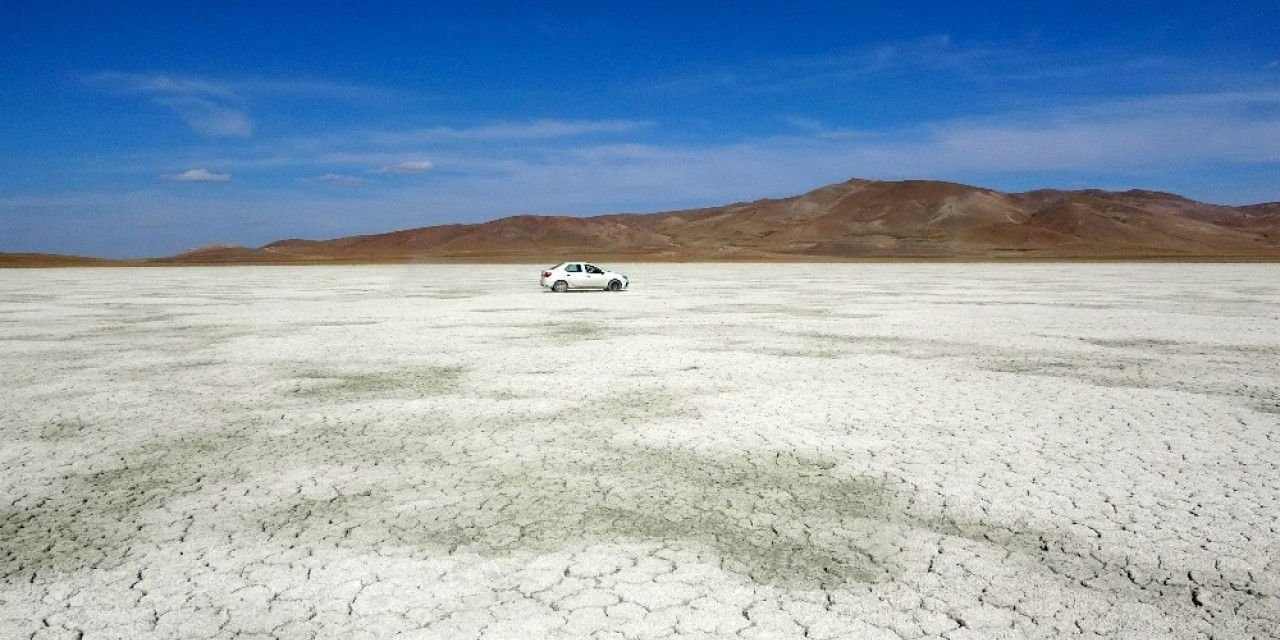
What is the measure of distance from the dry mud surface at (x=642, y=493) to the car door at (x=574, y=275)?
1954cm

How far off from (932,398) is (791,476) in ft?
13.3

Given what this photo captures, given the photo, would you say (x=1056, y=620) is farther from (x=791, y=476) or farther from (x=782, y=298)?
(x=782, y=298)

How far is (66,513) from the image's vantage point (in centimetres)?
623

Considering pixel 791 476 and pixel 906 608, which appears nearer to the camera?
pixel 906 608

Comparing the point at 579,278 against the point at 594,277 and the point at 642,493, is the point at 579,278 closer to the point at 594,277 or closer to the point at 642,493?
the point at 594,277

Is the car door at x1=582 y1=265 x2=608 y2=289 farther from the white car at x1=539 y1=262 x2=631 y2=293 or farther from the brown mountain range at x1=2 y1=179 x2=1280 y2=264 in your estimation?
the brown mountain range at x1=2 y1=179 x2=1280 y2=264

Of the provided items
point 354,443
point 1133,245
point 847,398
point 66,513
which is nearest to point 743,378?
point 847,398

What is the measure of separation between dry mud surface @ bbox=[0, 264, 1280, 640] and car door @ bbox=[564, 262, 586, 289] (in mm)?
19538

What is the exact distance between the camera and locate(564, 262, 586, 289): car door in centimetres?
3403

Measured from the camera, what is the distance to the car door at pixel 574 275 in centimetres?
3403

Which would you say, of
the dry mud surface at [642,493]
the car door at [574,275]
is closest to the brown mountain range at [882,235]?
the car door at [574,275]

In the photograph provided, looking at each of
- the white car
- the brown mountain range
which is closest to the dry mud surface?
the white car

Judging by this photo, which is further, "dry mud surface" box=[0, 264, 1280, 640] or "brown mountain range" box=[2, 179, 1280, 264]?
"brown mountain range" box=[2, 179, 1280, 264]

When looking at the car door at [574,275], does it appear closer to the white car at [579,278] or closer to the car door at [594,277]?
the white car at [579,278]
